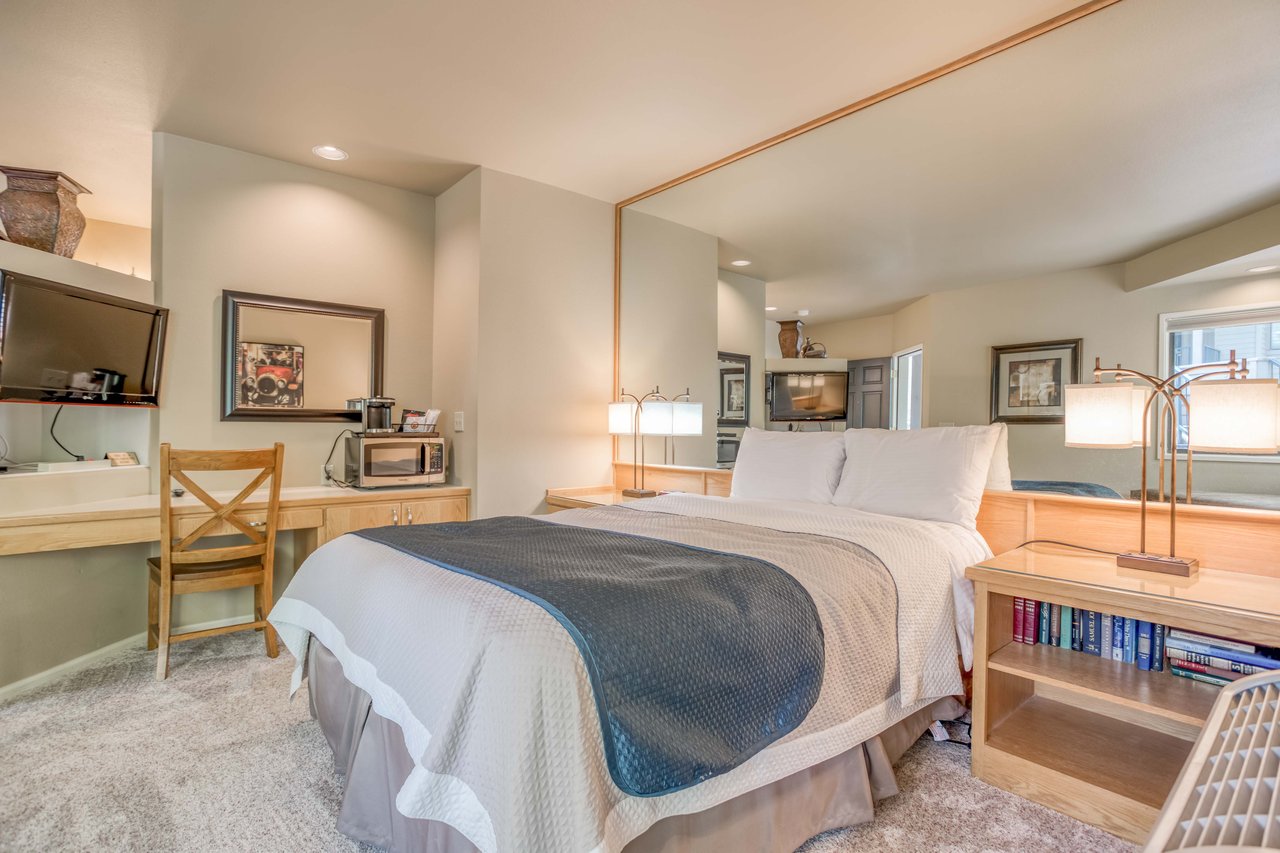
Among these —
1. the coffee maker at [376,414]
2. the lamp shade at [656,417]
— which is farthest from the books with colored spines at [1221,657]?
the coffee maker at [376,414]

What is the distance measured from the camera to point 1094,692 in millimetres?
1646

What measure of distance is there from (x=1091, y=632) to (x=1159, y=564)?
295mm

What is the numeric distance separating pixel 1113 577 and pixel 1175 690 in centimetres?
32

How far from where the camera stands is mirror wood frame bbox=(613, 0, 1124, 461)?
219 cm

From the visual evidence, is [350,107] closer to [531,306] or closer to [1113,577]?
[531,306]

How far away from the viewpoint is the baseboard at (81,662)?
8.20 feet

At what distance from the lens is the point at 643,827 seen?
1.12 m

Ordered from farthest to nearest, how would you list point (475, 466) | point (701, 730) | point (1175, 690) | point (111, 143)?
point (475, 466) < point (111, 143) < point (1175, 690) < point (701, 730)

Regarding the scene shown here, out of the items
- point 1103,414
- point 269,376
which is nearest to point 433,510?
point 269,376

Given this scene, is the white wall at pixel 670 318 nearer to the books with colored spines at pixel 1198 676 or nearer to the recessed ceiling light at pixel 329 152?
the recessed ceiling light at pixel 329 152

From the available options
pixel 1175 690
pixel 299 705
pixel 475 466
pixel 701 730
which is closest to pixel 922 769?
pixel 1175 690

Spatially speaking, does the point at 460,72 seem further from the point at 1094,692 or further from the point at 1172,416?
the point at 1094,692

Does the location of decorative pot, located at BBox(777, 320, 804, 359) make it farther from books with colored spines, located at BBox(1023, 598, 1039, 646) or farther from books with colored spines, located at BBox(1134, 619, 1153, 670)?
books with colored spines, located at BBox(1134, 619, 1153, 670)


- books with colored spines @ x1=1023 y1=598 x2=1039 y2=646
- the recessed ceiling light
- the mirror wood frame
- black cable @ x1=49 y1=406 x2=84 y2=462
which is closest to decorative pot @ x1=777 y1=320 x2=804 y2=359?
the mirror wood frame
